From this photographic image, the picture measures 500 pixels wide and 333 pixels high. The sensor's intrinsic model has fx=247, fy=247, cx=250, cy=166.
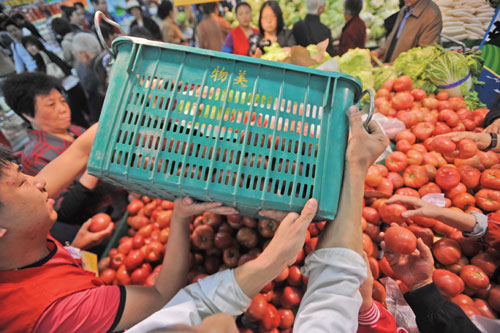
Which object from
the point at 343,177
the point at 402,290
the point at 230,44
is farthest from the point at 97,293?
the point at 230,44

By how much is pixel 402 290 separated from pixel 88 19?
874 cm

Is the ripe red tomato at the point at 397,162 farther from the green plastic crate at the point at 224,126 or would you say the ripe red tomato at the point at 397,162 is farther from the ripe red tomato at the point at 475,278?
the green plastic crate at the point at 224,126

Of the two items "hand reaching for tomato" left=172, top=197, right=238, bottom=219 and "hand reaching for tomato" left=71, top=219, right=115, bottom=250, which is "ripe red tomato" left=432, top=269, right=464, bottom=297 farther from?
"hand reaching for tomato" left=71, top=219, right=115, bottom=250

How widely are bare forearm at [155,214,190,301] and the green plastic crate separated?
1.52ft

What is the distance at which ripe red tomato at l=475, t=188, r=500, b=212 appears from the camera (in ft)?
5.99

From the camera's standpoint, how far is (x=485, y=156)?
2033 millimetres

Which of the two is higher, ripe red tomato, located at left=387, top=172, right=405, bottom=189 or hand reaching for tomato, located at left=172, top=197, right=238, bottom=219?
ripe red tomato, located at left=387, top=172, right=405, bottom=189

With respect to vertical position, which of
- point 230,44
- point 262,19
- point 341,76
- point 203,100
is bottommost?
point 203,100

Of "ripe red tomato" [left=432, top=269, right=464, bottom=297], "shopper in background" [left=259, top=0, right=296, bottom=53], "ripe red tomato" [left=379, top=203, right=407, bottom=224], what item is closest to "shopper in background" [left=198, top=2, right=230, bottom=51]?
"shopper in background" [left=259, top=0, right=296, bottom=53]

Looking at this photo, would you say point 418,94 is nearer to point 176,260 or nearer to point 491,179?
point 491,179

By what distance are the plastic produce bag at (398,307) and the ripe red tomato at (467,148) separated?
1192 millimetres

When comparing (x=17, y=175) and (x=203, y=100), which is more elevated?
(x=203, y=100)

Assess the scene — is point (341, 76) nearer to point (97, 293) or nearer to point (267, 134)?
point (267, 134)

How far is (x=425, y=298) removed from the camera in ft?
4.74
